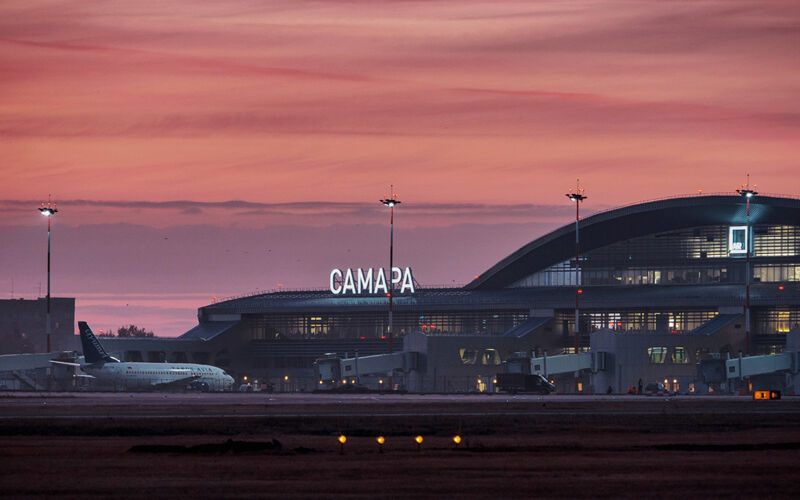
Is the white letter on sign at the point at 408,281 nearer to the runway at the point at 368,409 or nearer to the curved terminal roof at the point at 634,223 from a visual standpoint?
the curved terminal roof at the point at 634,223

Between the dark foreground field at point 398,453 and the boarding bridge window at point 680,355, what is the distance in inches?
2324

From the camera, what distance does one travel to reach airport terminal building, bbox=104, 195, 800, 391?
141 metres

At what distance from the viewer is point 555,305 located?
493 ft

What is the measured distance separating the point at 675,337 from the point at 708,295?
1488 centimetres

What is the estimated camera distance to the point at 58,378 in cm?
13625

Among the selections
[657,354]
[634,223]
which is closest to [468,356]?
[657,354]

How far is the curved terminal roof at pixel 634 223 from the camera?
151 meters

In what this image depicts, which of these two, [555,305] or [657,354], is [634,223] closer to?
[555,305]

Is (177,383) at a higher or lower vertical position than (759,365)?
lower

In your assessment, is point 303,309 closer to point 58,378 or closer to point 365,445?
point 58,378

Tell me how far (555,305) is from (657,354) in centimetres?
2148

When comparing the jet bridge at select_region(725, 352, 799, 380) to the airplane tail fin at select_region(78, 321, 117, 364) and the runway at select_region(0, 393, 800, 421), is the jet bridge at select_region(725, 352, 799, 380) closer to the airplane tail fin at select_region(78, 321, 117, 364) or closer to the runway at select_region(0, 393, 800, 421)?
the runway at select_region(0, 393, 800, 421)

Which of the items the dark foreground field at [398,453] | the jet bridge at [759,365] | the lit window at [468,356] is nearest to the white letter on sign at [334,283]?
the lit window at [468,356]

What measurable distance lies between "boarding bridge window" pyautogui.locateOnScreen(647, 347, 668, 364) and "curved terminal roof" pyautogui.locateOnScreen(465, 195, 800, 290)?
27626 mm
